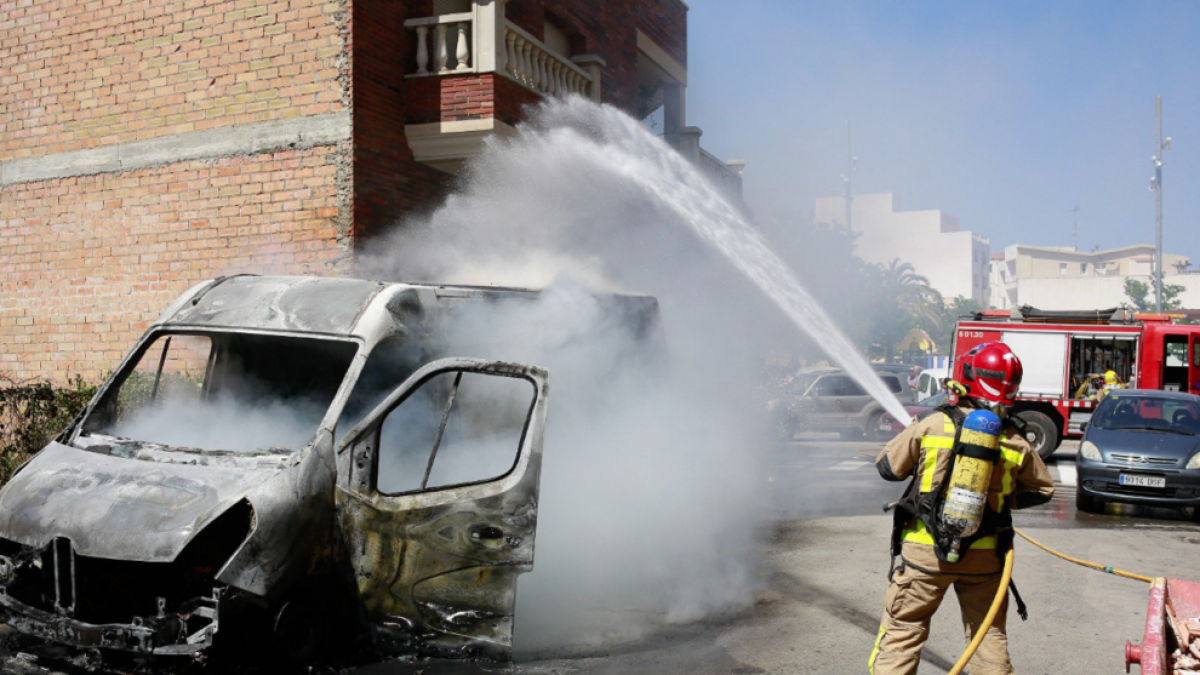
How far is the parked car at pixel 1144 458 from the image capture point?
10703 millimetres

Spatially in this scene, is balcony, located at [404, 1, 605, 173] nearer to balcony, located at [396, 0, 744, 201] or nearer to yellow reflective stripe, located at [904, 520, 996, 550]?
balcony, located at [396, 0, 744, 201]

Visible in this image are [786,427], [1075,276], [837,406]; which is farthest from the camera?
[1075,276]

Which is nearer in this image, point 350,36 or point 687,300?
point 350,36

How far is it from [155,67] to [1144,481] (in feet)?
41.5

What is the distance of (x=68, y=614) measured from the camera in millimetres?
4188

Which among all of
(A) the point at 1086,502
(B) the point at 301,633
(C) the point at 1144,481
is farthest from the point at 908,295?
(B) the point at 301,633

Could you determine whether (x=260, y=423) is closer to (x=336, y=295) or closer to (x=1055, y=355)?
(x=336, y=295)

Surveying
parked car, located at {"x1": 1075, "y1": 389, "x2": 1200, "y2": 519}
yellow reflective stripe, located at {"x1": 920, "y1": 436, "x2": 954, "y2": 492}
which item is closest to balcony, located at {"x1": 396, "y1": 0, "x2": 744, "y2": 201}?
yellow reflective stripe, located at {"x1": 920, "y1": 436, "x2": 954, "y2": 492}

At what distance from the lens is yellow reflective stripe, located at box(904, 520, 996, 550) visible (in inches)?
157

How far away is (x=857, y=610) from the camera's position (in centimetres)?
644

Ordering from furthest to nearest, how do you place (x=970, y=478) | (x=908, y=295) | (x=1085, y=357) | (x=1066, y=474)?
(x=908, y=295)
(x=1085, y=357)
(x=1066, y=474)
(x=970, y=478)

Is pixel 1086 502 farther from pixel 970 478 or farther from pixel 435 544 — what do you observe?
pixel 435 544

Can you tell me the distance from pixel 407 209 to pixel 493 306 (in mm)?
5125

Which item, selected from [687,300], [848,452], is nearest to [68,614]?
[687,300]
